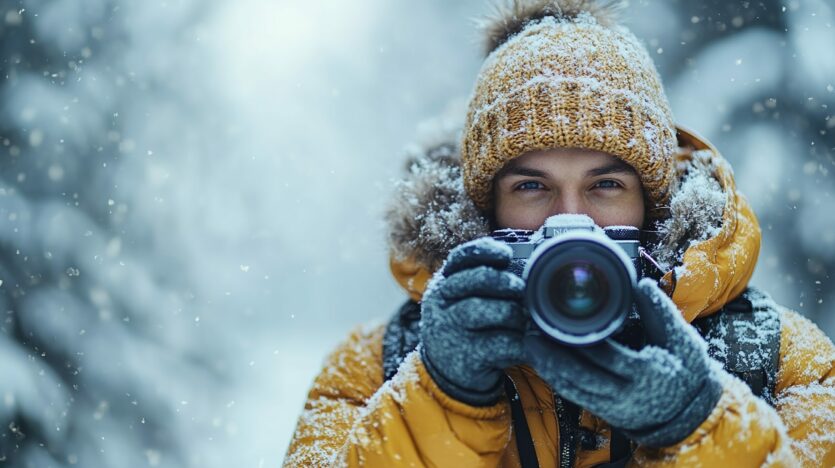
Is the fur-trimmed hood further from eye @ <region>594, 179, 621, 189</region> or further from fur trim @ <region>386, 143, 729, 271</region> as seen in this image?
eye @ <region>594, 179, 621, 189</region>

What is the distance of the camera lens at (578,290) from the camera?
118cm

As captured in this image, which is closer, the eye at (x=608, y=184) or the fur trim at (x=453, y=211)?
the fur trim at (x=453, y=211)

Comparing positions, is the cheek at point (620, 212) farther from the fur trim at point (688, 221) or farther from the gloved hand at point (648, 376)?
the gloved hand at point (648, 376)

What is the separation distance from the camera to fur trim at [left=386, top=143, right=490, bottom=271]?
1.83m

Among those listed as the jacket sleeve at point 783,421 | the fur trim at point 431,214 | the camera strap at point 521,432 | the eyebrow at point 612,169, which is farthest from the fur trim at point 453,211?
the camera strap at point 521,432

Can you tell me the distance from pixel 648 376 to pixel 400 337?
79 cm

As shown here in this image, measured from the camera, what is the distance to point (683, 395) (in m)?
1.18

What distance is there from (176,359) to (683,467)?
11.0ft

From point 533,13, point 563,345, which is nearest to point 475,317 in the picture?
point 563,345

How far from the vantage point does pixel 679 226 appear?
1.63 meters

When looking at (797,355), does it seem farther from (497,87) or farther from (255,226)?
(255,226)

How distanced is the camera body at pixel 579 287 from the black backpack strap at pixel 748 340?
0.51 metres

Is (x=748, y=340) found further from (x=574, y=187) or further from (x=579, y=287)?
(x=579, y=287)

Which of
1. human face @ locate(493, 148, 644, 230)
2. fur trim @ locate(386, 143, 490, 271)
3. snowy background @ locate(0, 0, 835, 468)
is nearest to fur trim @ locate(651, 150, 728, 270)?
human face @ locate(493, 148, 644, 230)
